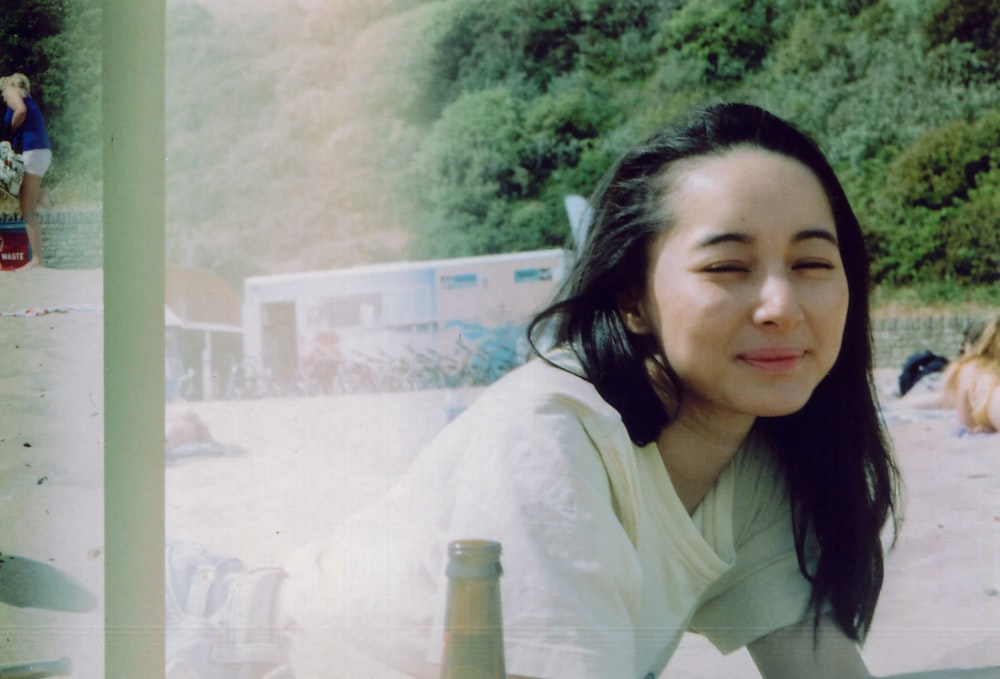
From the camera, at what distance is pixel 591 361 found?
1008 millimetres

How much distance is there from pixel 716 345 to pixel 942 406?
1331 millimetres

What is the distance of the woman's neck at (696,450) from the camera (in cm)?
102

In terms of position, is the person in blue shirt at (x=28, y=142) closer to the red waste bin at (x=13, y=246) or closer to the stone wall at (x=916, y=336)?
the red waste bin at (x=13, y=246)

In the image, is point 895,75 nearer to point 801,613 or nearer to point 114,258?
point 801,613

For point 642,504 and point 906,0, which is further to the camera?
point 906,0

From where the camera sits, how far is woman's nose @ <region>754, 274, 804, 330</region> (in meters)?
0.90

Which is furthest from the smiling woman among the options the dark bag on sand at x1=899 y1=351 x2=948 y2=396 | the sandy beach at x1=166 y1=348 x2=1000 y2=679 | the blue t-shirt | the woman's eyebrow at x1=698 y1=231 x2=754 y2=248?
the dark bag on sand at x1=899 y1=351 x2=948 y2=396

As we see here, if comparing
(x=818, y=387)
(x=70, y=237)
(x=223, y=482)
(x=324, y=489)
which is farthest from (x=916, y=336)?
(x=70, y=237)

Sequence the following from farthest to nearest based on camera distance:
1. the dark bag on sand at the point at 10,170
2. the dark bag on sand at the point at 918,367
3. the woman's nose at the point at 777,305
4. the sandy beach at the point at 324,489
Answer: the dark bag on sand at the point at 918,367 → the sandy beach at the point at 324,489 → the dark bag on sand at the point at 10,170 → the woman's nose at the point at 777,305

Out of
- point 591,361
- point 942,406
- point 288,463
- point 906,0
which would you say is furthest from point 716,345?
point 942,406

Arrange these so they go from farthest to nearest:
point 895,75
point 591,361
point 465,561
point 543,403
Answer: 1. point 895,75
2. point 591,361
3. point 543,403
4. point 465,561

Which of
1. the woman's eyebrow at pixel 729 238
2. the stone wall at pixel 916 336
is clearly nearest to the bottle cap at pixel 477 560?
the woman's eyebrow at pixel 729 238

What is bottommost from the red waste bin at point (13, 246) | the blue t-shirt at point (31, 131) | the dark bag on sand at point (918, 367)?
the dark bag on sand at point (918, 367)

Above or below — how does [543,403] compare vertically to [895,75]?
below
